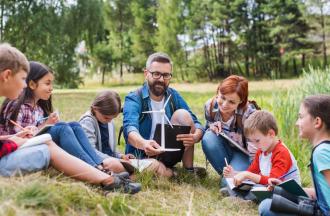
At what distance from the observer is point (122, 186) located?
10.1 ft

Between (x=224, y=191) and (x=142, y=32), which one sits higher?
(x=142, y=32)

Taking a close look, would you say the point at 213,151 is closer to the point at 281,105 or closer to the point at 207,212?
the point at 207,212

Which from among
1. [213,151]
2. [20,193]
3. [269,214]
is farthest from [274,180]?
[20,193]

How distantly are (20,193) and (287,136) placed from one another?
3.84m

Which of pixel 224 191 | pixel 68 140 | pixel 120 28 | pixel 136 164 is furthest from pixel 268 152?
pixel 120 28

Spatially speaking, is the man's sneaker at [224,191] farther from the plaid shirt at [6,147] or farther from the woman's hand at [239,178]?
the plaid shirt at [6,147]

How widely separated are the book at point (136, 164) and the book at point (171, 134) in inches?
8.1

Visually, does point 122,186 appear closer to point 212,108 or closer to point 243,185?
point 243,185

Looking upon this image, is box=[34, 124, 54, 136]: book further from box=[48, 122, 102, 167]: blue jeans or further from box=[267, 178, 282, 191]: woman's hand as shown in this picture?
box=[267, 178, 282, 191]: woman's hand

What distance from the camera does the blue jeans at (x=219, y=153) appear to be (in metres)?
4.09

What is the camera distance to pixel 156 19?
1674 inches

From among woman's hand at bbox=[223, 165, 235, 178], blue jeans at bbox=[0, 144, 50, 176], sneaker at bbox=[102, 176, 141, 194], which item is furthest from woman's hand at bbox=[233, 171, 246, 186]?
blue jeans at bbox=[0, 144, 50, 176]

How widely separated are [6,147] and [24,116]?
29.5 inches

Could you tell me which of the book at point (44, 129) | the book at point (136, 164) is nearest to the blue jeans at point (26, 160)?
the book at point (44, 129)
